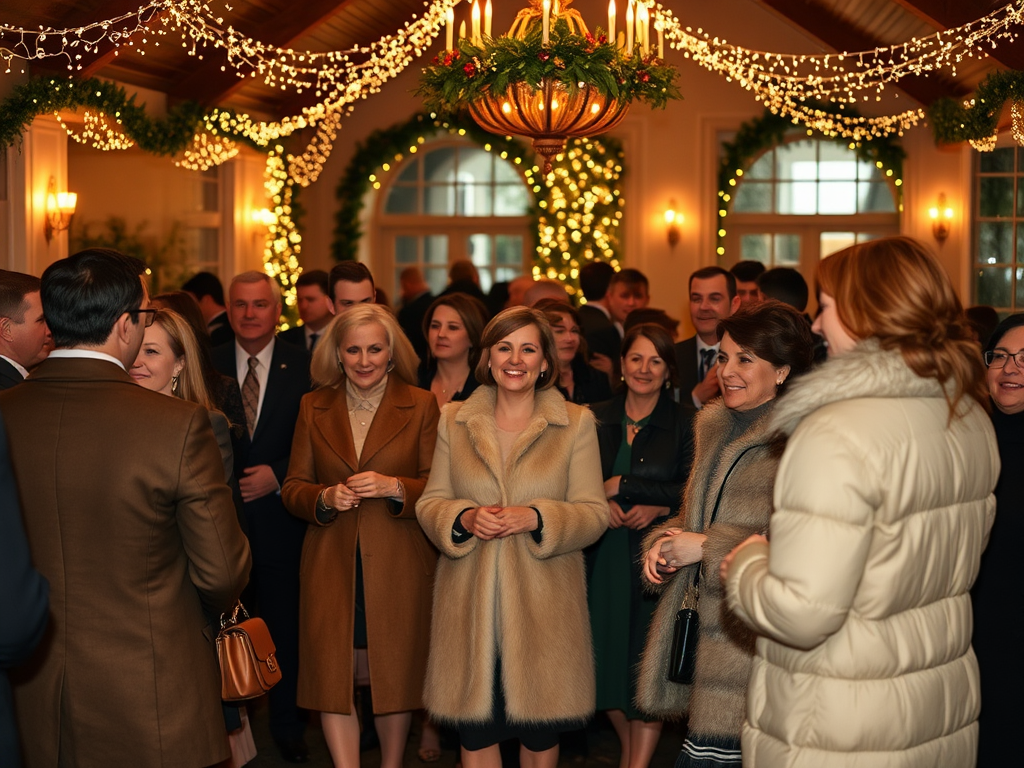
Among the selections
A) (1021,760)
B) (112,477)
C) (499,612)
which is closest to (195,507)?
(112,477)

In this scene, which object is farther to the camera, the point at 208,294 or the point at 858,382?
the point at 208,294

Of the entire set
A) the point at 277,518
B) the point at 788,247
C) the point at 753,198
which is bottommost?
the point at 277,518

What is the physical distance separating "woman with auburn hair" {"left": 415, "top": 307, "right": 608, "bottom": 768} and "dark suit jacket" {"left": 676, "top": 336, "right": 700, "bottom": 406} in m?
1.86

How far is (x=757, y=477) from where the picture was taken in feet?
10.1

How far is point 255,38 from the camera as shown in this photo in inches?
416

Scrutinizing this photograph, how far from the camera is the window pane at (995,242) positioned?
1115 centimetres

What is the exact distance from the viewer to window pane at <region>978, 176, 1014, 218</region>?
11055 mm

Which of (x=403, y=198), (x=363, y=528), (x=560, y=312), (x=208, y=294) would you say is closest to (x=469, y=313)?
(x=560, y=312)

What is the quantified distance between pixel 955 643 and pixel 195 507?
1.66 metres

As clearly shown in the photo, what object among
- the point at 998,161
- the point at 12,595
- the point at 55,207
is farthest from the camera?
the point at 998,161

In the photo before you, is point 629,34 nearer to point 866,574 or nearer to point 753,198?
point 866,574

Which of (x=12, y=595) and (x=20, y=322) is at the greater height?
(x=20, y=322)

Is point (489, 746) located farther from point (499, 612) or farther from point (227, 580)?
point (227, 580)

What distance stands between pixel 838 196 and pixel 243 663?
11.0 metres
